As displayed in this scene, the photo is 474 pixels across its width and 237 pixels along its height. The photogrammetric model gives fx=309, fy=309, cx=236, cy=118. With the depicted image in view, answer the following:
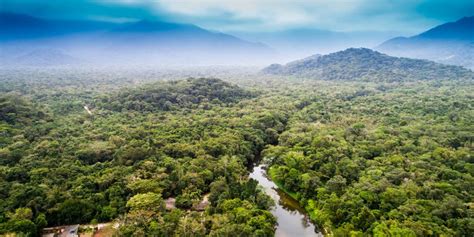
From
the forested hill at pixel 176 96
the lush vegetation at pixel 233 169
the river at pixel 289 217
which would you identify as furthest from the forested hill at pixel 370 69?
the river at pixel 289 217

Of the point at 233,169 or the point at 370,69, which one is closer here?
the point at 233,169

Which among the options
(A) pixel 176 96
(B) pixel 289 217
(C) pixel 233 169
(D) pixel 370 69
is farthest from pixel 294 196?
(D) pixel 370 69

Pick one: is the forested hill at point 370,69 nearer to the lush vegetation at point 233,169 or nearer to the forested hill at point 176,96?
the forested hill at point 176,96

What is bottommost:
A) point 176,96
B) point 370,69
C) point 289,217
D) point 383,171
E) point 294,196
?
point 289,217

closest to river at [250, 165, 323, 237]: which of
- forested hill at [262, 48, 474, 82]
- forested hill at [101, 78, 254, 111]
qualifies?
forested hill at [101, 78, 254, 111]

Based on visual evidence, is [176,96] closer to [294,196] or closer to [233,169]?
[233,169]

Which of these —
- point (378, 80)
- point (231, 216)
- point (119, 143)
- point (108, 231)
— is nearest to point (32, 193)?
point (108, 231)
